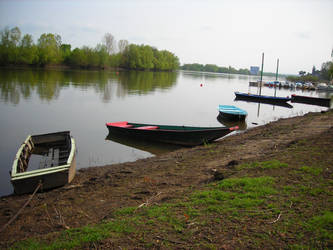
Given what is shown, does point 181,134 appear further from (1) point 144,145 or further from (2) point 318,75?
(2) point 318,75

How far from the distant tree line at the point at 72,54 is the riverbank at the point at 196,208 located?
81.1 meters


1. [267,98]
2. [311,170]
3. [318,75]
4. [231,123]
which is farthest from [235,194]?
[318,75]

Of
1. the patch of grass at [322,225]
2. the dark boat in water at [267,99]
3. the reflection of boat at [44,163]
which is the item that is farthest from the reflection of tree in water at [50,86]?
the patch of grass at [322,225]

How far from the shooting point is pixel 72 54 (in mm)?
97812

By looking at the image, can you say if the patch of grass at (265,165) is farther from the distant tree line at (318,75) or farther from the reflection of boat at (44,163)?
the distant tree line at (318,75)

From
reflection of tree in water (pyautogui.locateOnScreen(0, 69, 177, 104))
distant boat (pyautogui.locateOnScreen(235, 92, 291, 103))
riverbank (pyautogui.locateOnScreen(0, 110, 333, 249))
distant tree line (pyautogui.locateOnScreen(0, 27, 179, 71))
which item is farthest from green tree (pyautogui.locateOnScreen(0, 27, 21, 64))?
riverbank (pyautogui.locateOnScreen(0, 110, 333, 249))

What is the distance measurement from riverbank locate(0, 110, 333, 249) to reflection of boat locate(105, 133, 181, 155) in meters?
4.70

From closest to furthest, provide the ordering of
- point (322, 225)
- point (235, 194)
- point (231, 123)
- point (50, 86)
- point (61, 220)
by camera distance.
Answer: point (322, 225)
point (235, 194)
point (61, 220)
point (231, 123)
point (50, 86)

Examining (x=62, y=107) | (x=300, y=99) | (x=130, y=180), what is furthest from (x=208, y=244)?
(x=300, y=99)

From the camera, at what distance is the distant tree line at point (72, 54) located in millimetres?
75812

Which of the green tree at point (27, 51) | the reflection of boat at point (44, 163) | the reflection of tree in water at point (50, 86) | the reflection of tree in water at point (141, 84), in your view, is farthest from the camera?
the green tree at point (27, 51)

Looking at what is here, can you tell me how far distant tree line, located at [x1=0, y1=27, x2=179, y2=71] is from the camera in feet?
249

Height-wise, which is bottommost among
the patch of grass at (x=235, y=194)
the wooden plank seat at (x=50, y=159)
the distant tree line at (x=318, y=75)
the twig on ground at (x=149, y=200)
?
the wooden plank seat at (x=50, y=159)

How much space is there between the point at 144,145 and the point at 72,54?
95.8 meters
